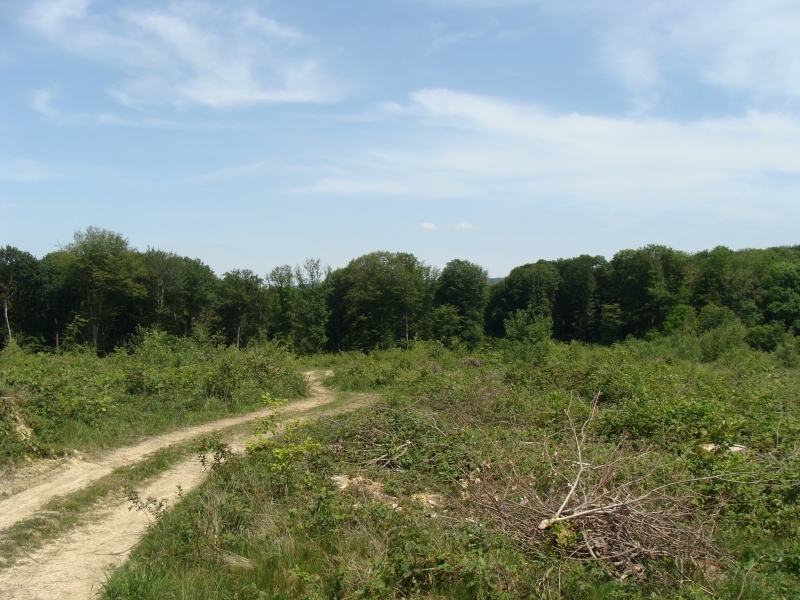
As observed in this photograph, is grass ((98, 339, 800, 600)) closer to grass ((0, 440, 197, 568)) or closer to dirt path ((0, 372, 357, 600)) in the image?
dirt path ((0, 372, 357, 600))

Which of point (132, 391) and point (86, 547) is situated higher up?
point (132, 391)

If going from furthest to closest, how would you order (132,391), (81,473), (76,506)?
(132,391) → (81,473) → (76,506)

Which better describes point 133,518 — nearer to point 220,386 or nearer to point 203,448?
point 203,448

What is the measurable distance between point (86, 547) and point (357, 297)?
133ft

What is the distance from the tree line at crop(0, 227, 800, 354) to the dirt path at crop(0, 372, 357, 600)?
31957 mm

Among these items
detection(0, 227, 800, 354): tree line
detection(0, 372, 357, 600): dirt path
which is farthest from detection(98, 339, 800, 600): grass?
detection(0, 227, 800, 354): tree line

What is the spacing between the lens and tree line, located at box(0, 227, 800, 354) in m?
41.0

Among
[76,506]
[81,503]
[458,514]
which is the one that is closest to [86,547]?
[76,506]

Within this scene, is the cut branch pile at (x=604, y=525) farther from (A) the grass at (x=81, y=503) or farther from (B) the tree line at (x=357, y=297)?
(B) the tree line at (x=357, y=297)

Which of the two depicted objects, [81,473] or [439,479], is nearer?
[439,479]

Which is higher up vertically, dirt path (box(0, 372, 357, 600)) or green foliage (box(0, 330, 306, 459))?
green foliage (box(0, 330, 306, 459))

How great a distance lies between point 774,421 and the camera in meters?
8.89

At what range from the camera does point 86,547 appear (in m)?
5.95

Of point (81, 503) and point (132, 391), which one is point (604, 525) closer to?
point (81, 503)
